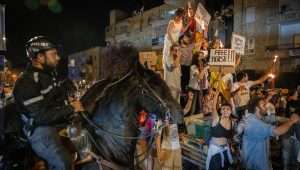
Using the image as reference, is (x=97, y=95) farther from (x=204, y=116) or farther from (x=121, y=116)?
(x=204, y=116)

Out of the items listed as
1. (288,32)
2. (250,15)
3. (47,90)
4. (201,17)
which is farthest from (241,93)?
(250,15)

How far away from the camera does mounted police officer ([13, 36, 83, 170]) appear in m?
4.12

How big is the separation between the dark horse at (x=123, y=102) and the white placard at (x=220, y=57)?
6.65 m

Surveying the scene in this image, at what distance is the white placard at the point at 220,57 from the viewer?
10.8m

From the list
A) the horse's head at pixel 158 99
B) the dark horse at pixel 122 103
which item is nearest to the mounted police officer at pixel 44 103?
the dark horse at pixel 122 103

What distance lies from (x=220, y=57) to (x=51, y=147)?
753cm

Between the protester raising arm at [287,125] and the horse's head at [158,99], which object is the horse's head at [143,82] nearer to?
the horse's head at [158,99]

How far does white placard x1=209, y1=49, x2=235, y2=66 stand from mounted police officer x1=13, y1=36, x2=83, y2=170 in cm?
709

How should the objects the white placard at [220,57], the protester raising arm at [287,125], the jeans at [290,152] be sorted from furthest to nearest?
the white placard at [220,57]
the jeans at [290,152]
the protester raising arm at [287,125]

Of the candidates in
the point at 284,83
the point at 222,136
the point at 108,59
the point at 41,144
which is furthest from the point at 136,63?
the point at 284,83

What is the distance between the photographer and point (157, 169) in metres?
7.64

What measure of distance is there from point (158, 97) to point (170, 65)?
342cm

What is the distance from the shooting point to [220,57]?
10.8 metres

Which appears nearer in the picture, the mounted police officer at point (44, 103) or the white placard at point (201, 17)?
the mounted police officer at point (44, 103)
